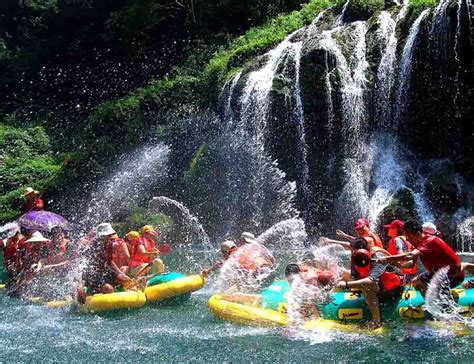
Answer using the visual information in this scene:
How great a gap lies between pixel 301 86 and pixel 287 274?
898 centimetres

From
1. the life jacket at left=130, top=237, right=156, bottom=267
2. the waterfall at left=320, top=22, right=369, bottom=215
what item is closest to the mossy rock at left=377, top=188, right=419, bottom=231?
the waterfall at left=320, top=22, right=369, bottom=215

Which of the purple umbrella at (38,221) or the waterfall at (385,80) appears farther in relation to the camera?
the waterfall at (385,80)

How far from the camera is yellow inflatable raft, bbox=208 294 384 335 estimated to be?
6.93 metres

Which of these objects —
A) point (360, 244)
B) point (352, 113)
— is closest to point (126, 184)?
point (352, 113)

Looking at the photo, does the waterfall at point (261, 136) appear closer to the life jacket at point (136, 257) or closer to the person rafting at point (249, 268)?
the life jacket at point (136, 257)

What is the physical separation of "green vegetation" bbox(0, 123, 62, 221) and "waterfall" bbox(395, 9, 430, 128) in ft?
37.3

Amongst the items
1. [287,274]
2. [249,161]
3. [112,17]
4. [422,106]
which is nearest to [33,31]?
[112,17]

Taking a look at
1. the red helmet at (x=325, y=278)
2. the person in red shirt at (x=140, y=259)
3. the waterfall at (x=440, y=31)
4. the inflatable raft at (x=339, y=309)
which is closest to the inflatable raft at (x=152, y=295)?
the person in red shirt at (x=140, y=259)

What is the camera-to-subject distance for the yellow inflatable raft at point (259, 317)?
22.7 ft

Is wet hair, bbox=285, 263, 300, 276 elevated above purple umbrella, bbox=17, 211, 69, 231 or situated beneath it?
situated beneath

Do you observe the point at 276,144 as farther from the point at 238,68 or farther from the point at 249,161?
the point at 238,68

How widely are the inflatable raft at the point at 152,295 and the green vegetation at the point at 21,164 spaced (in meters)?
12.1

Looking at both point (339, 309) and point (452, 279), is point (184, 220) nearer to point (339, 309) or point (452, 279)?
point (339, 309)

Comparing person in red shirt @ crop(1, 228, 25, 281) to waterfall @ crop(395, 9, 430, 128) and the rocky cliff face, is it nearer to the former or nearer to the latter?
the rocky cliff face
